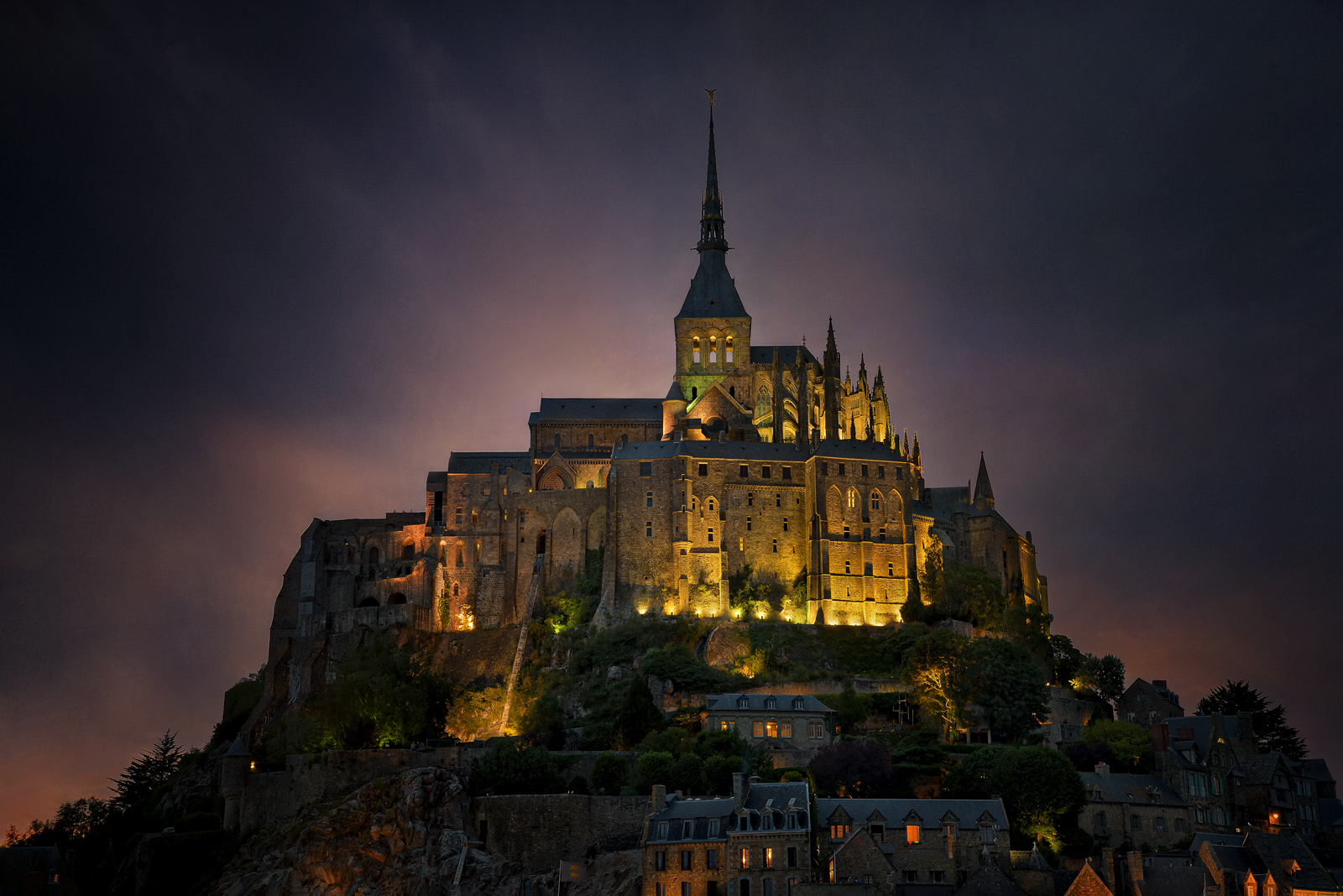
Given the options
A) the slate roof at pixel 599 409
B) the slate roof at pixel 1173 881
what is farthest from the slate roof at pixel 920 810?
the slate roof at pixel 599 409

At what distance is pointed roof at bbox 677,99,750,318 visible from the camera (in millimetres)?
101750

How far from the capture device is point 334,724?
223 ft

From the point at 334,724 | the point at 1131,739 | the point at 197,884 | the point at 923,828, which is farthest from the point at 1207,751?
the point at 197,884

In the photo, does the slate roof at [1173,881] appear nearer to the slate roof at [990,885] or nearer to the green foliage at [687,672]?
the slate roof at [990,885]

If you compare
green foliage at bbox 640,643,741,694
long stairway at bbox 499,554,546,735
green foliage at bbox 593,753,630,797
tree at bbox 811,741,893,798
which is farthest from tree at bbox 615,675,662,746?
long stairway at bbox 499,554,546,735

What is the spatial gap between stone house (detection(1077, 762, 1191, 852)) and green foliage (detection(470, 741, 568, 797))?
72.3ft

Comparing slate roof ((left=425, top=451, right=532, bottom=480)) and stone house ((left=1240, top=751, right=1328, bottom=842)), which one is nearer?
stone house ((left=1240, top=751, right=1328, bottom=842))

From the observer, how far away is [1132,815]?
57.2m

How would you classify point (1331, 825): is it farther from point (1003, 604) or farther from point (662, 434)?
point (662, 434)

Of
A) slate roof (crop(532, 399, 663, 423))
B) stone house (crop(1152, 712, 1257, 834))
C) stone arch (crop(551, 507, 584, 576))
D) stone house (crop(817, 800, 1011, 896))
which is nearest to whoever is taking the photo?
stone house (crop(817, 800, 1011, 896))

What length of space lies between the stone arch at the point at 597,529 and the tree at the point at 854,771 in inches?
1220

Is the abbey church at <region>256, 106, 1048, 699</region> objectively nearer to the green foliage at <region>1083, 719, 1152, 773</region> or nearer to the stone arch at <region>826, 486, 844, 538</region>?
the stone arch at <region>826, 486, 844, 538</region>

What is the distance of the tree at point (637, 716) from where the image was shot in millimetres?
66875

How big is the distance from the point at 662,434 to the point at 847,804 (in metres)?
47.5
